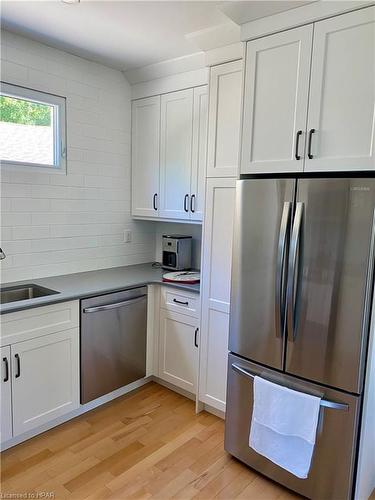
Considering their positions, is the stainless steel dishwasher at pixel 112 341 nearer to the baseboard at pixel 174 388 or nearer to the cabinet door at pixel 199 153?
the baseboard at pixel 174 388

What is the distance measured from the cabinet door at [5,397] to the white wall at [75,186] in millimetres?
659

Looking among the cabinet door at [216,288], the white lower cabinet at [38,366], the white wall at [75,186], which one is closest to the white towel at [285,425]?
the cabinet door at [216,288]

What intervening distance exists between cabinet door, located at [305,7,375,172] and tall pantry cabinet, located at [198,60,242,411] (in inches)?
24.4

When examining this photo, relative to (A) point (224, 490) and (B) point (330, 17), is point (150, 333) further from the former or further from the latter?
(B) point (330, 17)

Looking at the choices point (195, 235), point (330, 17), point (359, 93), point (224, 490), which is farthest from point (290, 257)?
point (195, 235)

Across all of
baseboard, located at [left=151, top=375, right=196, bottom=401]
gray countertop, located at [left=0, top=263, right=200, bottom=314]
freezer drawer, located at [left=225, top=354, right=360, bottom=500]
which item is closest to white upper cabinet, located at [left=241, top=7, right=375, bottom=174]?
freezer drawer, located at [left=225, top=354, right=360, bottom=500]

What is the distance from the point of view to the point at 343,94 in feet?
5.45

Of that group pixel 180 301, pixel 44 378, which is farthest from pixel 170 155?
pixel 44 378

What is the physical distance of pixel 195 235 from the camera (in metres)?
3.27

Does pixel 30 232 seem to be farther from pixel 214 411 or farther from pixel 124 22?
pixel 214 411

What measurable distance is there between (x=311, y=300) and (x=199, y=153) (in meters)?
1.52

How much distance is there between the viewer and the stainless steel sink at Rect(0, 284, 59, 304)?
8.14ft

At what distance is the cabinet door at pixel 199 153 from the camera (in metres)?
2.76

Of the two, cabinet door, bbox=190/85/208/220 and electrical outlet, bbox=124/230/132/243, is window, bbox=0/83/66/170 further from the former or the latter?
cabinet door, bbox=190/85/208/220
